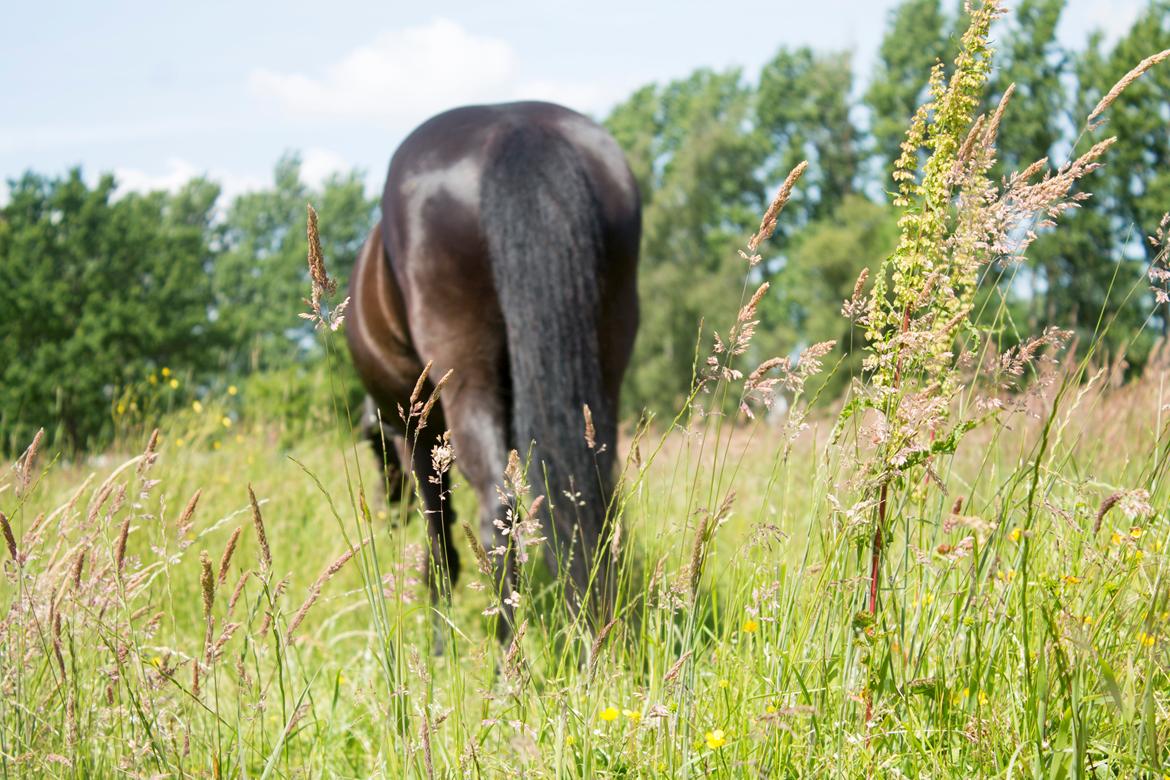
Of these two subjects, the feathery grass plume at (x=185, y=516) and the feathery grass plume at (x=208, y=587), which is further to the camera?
the feathery grass plume at (x=185, y=516)

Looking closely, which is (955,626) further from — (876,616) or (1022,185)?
(1022,185)

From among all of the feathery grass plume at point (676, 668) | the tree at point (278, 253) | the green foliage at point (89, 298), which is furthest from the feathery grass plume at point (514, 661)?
the tree at point (278, 253)

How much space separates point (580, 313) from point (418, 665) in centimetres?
196

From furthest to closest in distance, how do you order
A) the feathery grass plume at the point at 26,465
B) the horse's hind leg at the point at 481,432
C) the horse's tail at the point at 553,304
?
the horse's hind leg at the point at 481,432
the horse's tail at the point at 553,304
the feathery grass plume at the point at 26,465

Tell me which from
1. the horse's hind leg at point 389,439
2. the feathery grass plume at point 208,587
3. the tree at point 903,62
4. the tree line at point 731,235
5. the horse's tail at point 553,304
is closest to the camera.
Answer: the feathery grass plume at point 208,587

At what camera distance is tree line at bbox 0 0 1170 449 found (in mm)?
30891

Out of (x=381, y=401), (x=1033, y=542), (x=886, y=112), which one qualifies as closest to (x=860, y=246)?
(x=886, y=112)

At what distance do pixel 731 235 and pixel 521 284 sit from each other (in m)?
38.5

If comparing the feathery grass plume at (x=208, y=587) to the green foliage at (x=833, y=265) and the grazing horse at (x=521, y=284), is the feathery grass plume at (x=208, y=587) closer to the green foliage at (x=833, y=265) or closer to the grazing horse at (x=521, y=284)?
the grazing horse at (x=521, y=284)

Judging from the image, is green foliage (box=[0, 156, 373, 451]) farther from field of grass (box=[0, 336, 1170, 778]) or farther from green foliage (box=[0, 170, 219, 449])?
field of grass (box=[0, 336, 1170, 778])

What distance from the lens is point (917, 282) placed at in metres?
1.78

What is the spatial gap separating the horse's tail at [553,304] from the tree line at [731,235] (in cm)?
2593

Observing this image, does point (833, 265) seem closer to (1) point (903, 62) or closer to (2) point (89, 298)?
(1) point (903, 62)

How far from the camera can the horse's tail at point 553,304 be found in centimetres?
325
